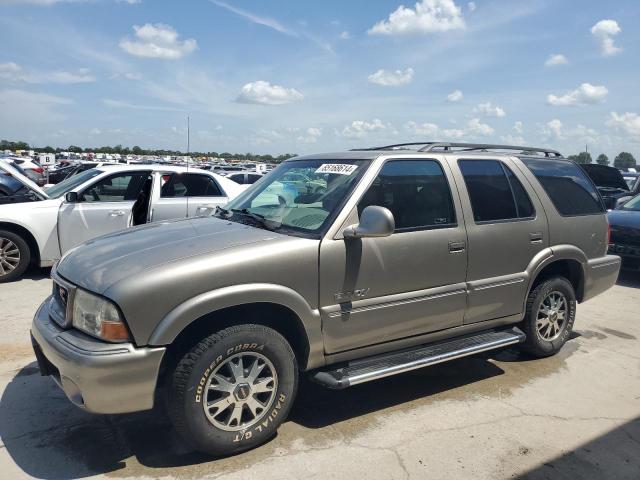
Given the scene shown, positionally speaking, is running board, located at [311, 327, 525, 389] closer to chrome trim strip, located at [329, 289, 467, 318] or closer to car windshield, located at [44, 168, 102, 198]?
chrome trim strip, located at [329, 289, 467, 318]

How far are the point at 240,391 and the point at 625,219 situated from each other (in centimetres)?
787

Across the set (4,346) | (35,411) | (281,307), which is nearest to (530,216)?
(281,307)

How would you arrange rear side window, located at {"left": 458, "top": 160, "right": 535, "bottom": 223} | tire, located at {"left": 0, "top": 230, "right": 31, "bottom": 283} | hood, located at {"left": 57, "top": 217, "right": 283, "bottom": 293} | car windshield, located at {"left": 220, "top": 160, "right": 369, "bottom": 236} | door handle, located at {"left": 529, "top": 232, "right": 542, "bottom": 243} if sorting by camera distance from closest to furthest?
hood, located at {"left": 57, "top": 217, "right": 283, "bottom": 293}, car windshield, located at {"left": 220, "top": 160, "right": 369, "bottom": 236}, rear side window, located at {"left": 458, "top": 160, "right": 535, "bottom": 223}, door handle, located at {"left": 529, "top": 232, "right": 542, "bottom": 243}, tire, located at {"left": 0, "top": 230, "right": 31, "bottom": 283}

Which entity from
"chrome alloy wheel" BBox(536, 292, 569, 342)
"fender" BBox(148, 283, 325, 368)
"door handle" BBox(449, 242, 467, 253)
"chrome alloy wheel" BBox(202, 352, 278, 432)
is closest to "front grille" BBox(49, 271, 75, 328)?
"fender" BBox(148, 283, 325, 368)

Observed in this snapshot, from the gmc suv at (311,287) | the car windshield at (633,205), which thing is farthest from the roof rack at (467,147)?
the car windshield at (633,205)

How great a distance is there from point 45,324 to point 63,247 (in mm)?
4619

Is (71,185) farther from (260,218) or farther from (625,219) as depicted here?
(625,219)

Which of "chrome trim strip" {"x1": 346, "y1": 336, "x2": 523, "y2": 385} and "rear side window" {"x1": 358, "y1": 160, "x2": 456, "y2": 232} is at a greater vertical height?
"rear side window" {"x1": 358, "y1": 160, "x2": 456, "y2": 232}

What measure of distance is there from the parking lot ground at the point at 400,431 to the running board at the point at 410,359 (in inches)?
15.6

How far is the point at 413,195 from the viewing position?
3.93m

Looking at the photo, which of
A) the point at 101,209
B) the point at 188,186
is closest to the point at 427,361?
the point at 188,186

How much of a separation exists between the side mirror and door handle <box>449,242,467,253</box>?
2.77 ft

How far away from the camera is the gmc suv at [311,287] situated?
9.48 ft

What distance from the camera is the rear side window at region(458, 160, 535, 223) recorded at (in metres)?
4.26
